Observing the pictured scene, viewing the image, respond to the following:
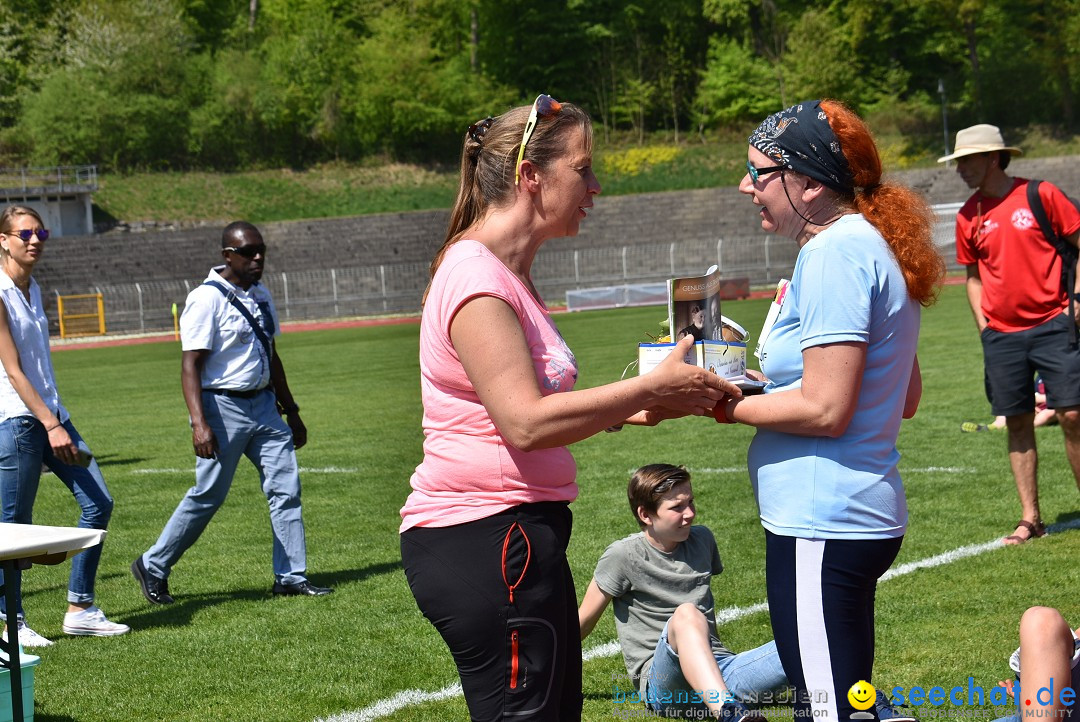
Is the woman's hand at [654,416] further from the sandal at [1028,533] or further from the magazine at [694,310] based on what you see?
the sandal at [1028,533]

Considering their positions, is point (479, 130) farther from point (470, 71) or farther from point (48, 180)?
point (470, 71)

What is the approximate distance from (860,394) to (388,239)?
173 feet

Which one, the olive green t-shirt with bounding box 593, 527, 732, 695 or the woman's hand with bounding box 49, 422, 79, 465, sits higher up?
the woman's hand with bounding box 49, 422, 79, 465

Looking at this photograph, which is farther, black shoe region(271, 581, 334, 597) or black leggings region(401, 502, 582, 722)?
black shoe region(271, 581, 334, 597)

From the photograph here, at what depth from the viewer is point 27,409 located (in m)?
6.37

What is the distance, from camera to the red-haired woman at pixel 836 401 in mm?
2900

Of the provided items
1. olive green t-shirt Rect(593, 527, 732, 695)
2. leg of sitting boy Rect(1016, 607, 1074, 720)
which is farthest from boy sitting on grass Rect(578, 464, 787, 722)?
leg of sitting boy Rect(1016, 607, 1074, 720)

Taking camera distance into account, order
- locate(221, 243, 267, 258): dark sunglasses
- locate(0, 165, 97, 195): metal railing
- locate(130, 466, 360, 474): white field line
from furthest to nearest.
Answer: locate(0, 165, 97, 195): metal railing → locate(130, 466, 360, 474): white field line → locate(221, 243, 267, 258): dark sunglasses

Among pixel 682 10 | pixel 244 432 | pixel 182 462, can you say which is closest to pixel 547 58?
pixel 682 10

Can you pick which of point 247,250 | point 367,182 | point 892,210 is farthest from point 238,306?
point 367,182

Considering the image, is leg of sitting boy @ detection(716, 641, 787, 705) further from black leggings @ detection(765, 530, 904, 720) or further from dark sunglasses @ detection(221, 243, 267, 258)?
dark sunglasses @ detection(221, 243, 267, 258)

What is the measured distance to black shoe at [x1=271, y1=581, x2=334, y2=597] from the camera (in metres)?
7.31

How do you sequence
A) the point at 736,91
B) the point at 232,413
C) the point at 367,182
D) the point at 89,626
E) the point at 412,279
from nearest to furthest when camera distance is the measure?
1. the point at 89,626
2. the point at 232,413
3. the point at 412,279
4. the point at 367,182
5. the point at 736,91

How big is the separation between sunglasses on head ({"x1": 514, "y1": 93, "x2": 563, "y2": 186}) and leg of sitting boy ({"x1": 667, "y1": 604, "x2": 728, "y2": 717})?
2.15 meters
